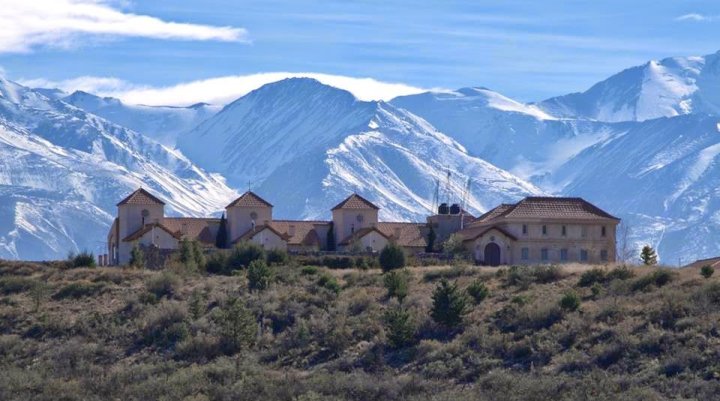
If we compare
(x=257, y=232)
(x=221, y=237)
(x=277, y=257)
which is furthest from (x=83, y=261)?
(x=221, y=237)

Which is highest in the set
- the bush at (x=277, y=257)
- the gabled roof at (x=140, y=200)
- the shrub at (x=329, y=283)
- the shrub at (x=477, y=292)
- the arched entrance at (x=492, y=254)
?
the gabled roof at (x=140, y=200)

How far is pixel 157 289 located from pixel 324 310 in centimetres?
950

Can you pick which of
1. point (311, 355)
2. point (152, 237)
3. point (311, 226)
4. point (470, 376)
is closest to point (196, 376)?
point (311, 355)

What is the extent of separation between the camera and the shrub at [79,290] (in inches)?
3460

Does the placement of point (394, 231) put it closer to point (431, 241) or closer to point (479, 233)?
point (431, 241)

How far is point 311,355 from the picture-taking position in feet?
253

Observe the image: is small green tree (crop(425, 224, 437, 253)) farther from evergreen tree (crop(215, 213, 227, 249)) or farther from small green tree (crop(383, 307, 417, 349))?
small green tree (crop(383, 307, 417, 349))

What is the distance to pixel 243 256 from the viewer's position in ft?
320

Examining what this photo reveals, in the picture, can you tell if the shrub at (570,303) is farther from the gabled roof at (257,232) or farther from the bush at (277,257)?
the gabled roof at (257,232)

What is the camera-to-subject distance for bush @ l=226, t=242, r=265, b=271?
97.0 metres

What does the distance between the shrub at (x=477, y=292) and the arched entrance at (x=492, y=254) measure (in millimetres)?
21131

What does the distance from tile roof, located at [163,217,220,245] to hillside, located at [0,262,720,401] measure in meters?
Answer: 18.2

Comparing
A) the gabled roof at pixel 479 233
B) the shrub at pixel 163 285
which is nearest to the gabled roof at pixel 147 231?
the gabled roof at pixel 479 233

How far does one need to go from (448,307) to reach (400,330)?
298cm
